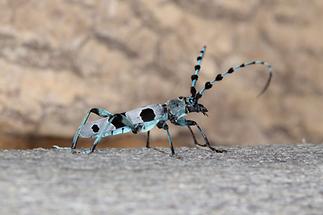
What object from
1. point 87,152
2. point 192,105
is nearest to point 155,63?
point 192,105

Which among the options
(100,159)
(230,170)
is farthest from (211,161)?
(100,159)

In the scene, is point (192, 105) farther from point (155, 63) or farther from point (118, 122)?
point (155, 63)

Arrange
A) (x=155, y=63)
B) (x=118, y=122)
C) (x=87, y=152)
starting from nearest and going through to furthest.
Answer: (x=87, y=152)
(x=118, y=122)
(x=155, y=63)

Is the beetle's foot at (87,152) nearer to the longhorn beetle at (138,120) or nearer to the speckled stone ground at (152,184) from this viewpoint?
the speckled stone ground at (152,184)

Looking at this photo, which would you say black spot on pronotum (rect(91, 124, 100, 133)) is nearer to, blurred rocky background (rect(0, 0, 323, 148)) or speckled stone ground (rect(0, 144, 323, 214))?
speckled stone ground (rect(0, 144, 323, 214))

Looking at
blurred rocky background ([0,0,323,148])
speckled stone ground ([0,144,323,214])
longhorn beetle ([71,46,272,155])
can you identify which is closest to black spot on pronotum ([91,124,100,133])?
longhorn beetle ([71,46,272,155])
